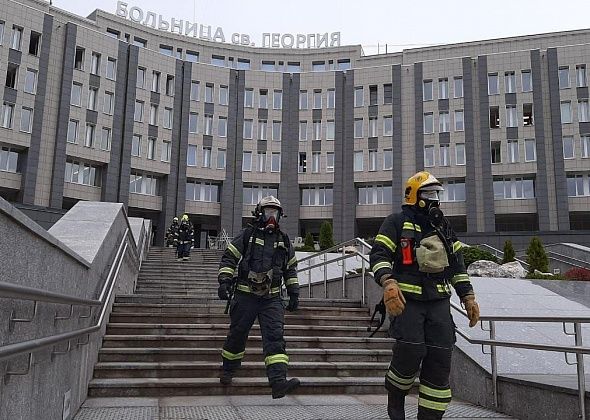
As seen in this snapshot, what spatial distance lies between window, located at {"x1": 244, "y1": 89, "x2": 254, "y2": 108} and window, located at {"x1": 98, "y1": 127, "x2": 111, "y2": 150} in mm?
11677

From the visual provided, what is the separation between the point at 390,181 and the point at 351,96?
7.93 m

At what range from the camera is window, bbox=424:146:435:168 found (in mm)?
44812

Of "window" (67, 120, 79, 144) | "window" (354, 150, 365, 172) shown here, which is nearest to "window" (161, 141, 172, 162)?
"window" (67, 120, 79, 144)

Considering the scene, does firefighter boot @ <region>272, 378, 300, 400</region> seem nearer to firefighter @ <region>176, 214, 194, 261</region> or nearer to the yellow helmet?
the yellow helmet

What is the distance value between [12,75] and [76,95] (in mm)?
4291

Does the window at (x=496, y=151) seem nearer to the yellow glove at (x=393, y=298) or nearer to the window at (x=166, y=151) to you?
the window at (x=166, y=151)

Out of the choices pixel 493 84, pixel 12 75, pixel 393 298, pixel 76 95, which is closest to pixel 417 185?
pixel 393 298

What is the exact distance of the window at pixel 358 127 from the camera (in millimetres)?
46656

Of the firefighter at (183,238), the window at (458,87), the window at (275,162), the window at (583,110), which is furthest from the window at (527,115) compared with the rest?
the firefighter at (183,238)

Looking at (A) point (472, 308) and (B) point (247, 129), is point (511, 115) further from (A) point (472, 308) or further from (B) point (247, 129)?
(A) point (472, 308)

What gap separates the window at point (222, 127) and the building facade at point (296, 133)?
0.18 m

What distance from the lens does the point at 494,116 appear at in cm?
4462

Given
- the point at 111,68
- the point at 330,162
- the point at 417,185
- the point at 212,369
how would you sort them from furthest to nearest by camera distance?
1. the point at 330,162
2. the point at 111,68
3. the point at 212,369
4. the point at 417,185

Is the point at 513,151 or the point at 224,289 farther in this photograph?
the point at 513,151
